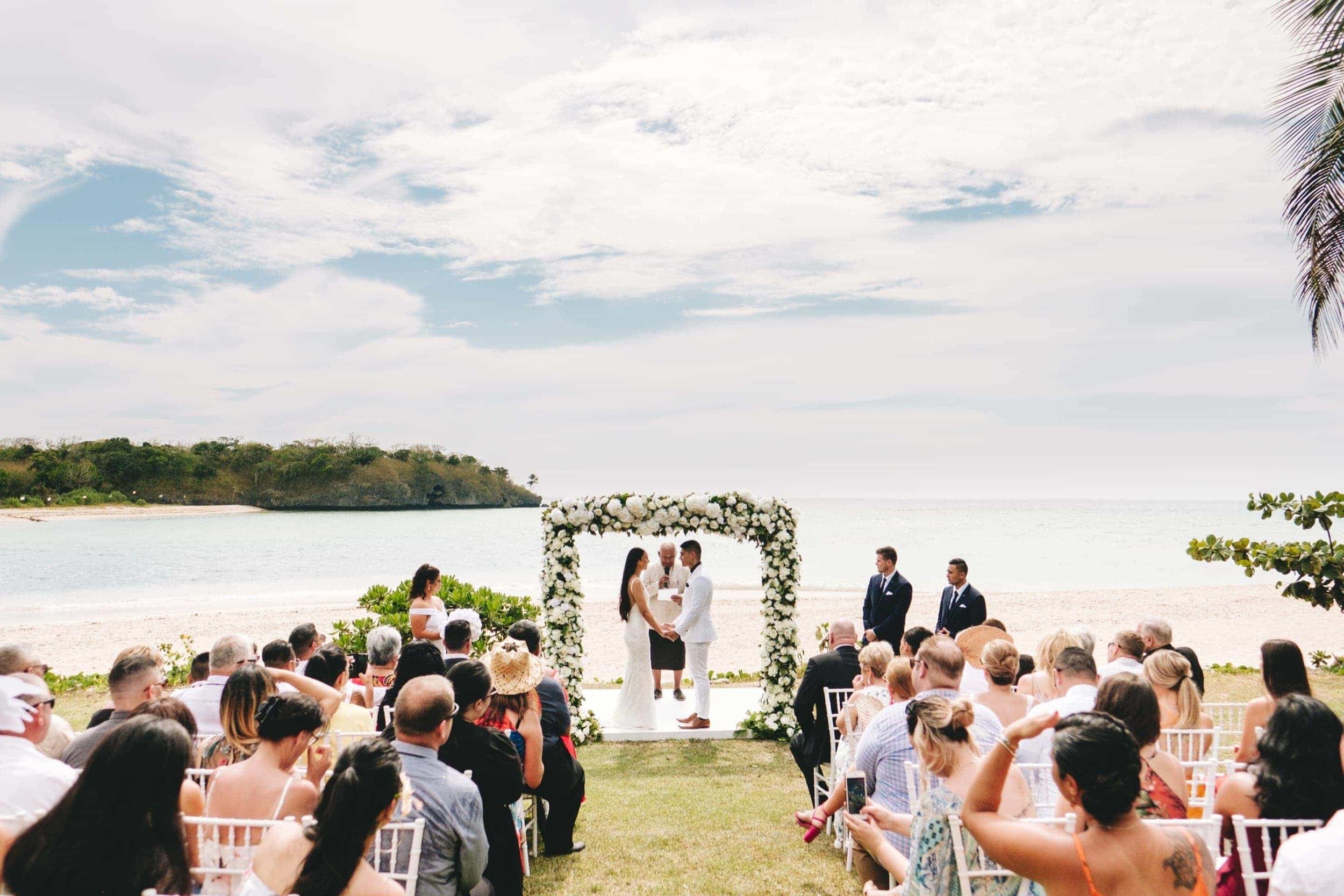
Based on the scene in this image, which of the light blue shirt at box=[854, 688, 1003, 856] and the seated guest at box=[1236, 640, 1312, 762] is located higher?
the seated guest at box=[1236, 640, 1312, 762]

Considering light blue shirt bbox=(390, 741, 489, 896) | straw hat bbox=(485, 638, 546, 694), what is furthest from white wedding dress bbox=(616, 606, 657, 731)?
light blue shirt bbox=(390, 741, 489, 896)

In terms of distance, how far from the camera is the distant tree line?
88.9 metres

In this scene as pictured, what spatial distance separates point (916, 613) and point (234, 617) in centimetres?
2049

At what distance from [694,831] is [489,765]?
272 centimetres

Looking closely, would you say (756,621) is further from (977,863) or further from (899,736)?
(977,863)

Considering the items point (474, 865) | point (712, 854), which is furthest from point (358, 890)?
point (712, 854)

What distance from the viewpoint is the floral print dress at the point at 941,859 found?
3197 mm

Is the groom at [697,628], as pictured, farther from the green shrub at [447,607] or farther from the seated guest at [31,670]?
the seated guest at [31,670]

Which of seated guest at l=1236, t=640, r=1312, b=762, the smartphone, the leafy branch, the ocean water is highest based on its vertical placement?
the leafy branch

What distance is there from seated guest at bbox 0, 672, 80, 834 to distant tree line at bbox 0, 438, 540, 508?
336ft

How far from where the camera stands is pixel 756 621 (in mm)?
23078

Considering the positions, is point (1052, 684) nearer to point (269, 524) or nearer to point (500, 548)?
point (500, 548)

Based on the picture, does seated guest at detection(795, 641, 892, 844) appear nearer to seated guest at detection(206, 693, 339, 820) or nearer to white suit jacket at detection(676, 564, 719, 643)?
seated guest at detection(206, 693, 339, 820)

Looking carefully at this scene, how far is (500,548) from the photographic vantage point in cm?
6675
